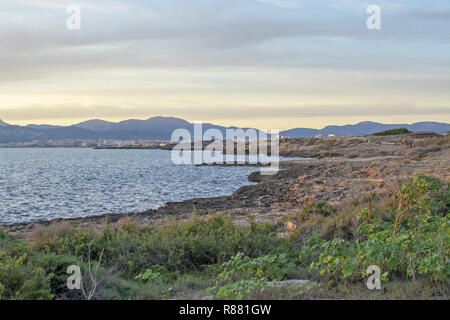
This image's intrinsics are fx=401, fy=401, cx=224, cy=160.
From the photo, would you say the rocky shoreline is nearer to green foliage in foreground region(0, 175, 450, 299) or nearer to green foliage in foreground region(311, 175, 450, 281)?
green foliage in foreground region(0, 175, 450, 299)

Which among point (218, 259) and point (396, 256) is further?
point (218, 259)

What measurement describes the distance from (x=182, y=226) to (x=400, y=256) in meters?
5.57

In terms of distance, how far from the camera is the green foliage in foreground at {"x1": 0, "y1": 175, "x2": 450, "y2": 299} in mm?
5973

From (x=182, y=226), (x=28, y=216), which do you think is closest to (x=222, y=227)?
(x=182, y=226)

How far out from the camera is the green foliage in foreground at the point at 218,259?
597 centimetres

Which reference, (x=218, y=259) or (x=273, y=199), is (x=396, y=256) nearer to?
(x=218, y=259)

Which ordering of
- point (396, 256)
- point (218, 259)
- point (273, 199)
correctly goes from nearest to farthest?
point (396, 256)
point (218, 259)
point (273, 199)

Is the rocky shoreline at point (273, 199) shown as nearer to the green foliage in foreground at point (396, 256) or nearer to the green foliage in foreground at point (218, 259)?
the green foliage in foreground at point (218, 259)

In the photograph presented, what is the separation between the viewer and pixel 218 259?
342 inches

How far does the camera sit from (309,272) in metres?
6.94

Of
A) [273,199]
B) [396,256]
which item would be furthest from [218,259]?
[273,199]

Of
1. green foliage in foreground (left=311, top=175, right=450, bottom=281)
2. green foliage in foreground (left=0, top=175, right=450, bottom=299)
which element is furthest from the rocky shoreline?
green foliage in foreground (left=311, top=175, right=450, bottom=281)
